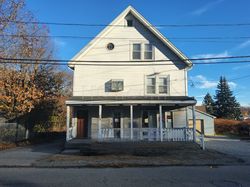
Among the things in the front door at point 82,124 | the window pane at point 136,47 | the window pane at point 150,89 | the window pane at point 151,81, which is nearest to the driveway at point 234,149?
the window pane at point 150,89

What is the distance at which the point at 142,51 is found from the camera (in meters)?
21.3

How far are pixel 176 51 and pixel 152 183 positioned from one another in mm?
14245

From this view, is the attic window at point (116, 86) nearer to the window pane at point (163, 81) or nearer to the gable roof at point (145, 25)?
the window pane at point (163, 81)

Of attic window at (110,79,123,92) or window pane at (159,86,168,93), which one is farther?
window pane at (159,86,168,93)

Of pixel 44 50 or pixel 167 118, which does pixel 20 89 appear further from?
pixel 167 118

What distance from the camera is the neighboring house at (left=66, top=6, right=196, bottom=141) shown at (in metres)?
20.6

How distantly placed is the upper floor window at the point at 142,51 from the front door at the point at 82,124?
5.91 meters

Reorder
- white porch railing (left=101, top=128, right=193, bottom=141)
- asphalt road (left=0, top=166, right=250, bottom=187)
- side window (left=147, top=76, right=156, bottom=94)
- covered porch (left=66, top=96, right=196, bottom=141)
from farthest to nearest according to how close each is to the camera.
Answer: side window (left=147, top=76, right=156, bottom=94) → covered porch (left=66, top=96, right=196, bottom=141) → white porch railing (left=101, top=128, right=193, bottom=141) → asphalt road (left=0, top=166, right=250, bottom=187)

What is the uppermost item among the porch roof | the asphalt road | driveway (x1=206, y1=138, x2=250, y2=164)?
the porch roof

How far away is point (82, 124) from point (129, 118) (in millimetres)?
3677

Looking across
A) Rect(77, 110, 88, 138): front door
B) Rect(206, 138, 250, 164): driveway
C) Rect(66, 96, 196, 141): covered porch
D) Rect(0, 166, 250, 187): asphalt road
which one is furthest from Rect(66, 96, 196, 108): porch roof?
Rect(0, 166, 250, 187): asphalt road

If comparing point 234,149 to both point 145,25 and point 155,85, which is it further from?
point 145,25

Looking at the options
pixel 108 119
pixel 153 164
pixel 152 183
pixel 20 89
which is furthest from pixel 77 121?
pixel 152 183

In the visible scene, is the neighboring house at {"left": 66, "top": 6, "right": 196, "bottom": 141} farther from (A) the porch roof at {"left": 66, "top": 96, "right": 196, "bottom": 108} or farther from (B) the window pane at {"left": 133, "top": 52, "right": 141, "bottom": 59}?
(A) the porch roof at {"left": 66, "top": 96, "right": 196, "bottom": 108}
